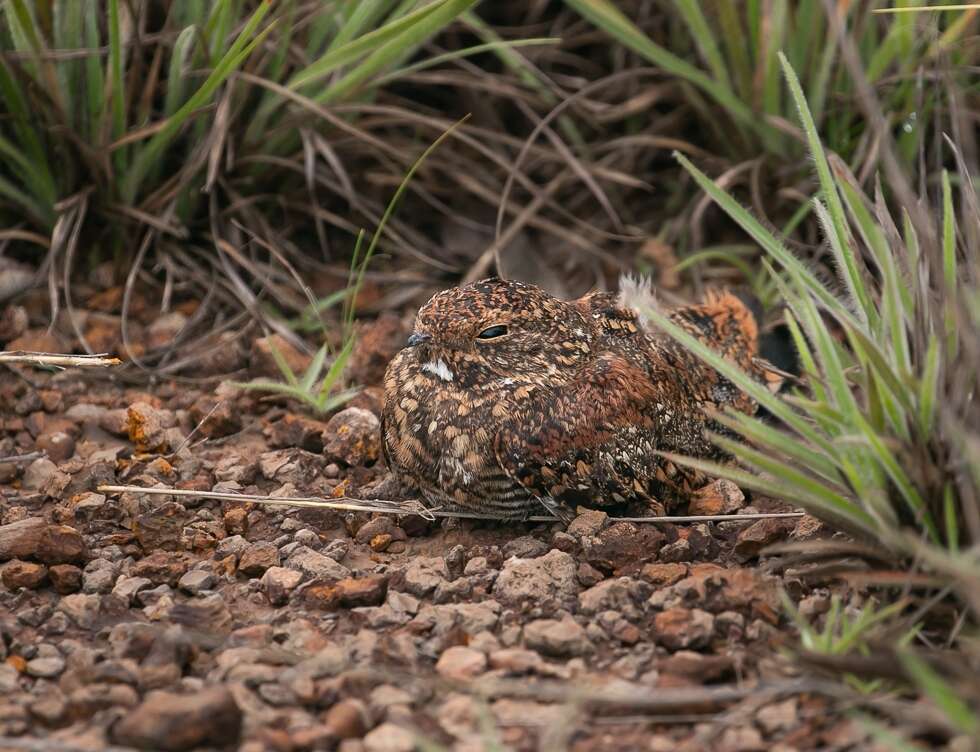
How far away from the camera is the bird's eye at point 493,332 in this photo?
344cm

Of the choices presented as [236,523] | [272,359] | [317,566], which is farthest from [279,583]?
[272,359]

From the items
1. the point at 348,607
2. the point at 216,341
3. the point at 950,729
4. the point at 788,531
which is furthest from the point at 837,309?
the point at 216,341

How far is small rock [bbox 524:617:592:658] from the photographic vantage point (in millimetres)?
2705

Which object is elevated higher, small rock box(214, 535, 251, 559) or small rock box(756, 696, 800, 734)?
small rock box(756, 696, 800, 734)

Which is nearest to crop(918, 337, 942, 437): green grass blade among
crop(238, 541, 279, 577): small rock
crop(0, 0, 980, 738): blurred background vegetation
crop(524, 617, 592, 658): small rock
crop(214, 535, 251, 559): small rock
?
crop(524, 617, 592, 658): small rock

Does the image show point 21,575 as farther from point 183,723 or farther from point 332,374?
point 332,374

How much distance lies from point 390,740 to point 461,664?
1.15 feet

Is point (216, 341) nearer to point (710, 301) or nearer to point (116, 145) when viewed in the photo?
point (116, 145)

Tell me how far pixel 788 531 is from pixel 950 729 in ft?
3.73

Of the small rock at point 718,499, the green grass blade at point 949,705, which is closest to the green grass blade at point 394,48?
the small rock at point 718,499

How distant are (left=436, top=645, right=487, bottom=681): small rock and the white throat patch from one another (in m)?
0.94

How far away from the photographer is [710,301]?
4.22 m

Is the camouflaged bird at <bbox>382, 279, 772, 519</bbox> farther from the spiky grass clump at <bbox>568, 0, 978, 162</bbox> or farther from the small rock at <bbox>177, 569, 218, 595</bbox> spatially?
the spiky grass clump at <bbox>568, 0, 978, 162</bbox>

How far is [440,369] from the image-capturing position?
3.48 meters
